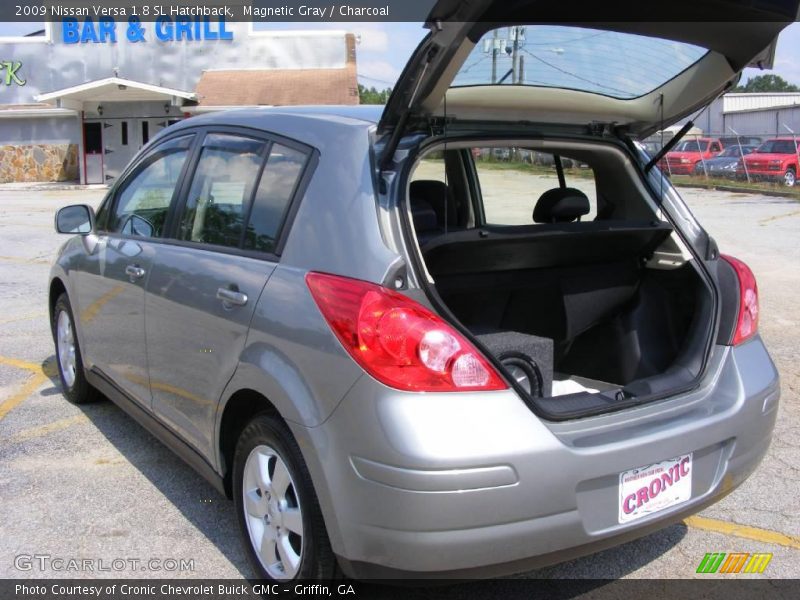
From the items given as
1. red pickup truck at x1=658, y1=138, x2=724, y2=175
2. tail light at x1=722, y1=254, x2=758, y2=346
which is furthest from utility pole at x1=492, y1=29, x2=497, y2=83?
red pickup truck at x1=658, y1=138, x2=724, y2=175

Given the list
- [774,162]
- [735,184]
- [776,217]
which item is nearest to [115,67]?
[735,184]

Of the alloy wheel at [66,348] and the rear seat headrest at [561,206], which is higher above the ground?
the rear seat headrest at [561,206]

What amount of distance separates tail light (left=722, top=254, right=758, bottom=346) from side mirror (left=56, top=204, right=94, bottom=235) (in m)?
3.29

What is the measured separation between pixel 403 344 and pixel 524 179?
1.62 meters

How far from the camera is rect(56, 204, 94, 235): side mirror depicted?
176 inches

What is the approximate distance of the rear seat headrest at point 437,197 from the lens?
356cm

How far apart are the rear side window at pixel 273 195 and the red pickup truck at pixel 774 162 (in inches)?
979

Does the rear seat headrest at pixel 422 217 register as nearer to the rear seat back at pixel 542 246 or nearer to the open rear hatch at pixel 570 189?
the open rear hatch at pixel 570 189

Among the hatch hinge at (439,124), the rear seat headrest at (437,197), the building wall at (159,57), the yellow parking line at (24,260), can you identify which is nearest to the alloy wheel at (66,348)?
the rear seat headrest at (437,197)

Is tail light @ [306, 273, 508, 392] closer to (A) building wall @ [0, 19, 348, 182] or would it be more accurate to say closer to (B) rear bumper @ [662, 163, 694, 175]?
(B) rear bumper @ [662, 163, 694, 175]

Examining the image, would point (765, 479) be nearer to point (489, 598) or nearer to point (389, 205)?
point (489, 598)

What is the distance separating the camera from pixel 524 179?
380 cm

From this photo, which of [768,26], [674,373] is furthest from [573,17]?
[674,373]

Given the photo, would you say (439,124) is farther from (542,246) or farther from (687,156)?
(687,156)
